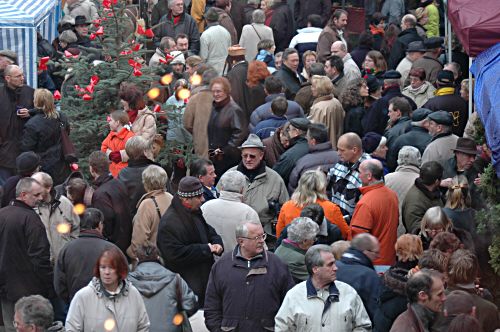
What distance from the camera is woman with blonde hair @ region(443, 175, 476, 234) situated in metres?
12.6


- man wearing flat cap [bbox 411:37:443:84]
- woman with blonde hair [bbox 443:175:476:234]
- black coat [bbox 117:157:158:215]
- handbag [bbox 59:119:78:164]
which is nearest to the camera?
woman with blonde hair [bbox 443:175:476:234]

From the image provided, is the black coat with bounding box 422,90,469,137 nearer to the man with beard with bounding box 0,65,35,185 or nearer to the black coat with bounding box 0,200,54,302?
the man with beard with bounding box 0,65,35,185

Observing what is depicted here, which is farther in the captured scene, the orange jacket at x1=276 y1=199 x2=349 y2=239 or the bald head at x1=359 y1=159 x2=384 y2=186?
the bald head at x1=359 y1=159 x2=384 y2=186

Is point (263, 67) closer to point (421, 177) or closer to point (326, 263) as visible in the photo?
point (421, 177)

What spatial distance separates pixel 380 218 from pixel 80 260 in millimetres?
2998

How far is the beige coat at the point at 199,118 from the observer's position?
1616 cm

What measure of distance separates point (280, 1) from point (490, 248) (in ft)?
38.8

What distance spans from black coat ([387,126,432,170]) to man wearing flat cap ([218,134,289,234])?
5.38 feet

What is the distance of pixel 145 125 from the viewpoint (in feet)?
49.8

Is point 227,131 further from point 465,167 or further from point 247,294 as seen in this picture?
point 247,294

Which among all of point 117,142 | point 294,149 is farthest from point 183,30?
point 294,149

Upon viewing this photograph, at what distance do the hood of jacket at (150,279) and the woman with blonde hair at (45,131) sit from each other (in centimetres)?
503

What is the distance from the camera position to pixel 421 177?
43.2 ft

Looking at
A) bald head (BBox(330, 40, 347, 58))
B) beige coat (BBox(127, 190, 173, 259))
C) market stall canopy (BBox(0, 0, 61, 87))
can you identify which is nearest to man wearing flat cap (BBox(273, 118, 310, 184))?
beige coat (BBox(127, 190, 173, 259))
